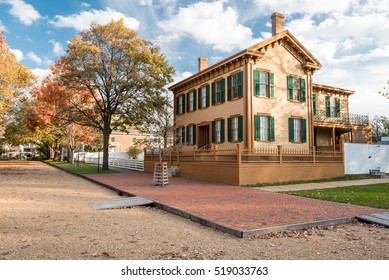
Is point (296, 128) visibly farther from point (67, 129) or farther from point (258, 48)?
point (67, 129)

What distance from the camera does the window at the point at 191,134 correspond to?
2381cm

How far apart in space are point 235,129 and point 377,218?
12.5m

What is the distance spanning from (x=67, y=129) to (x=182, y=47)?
63.5ft

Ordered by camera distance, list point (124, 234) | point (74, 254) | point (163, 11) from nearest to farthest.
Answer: point (74, 254), point (124, 234), point (163, 11)

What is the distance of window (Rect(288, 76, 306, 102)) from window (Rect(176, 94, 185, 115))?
9.13 m

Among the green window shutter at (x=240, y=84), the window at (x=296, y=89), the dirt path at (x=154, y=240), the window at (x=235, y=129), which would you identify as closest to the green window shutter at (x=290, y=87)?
the window at (x=296, y=89)

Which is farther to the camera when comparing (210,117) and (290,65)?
(210,117)

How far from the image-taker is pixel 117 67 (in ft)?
73.5

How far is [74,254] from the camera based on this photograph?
4.57 metres

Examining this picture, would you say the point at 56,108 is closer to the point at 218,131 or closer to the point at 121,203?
the point at 218,131

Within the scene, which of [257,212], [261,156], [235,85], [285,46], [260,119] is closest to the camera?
[257,212]

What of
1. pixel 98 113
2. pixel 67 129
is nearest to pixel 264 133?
pixel 98 113

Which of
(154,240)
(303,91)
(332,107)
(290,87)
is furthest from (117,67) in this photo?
(154,240)

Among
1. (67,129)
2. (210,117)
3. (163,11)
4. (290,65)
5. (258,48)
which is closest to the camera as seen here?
(163,11)
